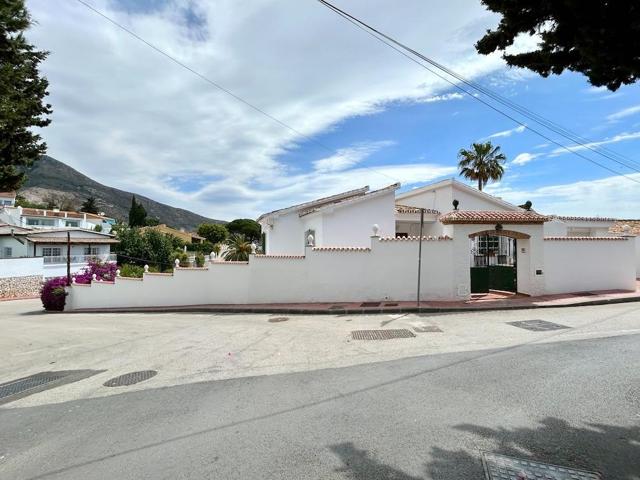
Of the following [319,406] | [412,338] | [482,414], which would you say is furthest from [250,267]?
[482,414]

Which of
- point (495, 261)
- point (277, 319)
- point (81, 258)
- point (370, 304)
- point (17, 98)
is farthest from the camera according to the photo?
point (81, 258)

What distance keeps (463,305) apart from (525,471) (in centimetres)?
1045

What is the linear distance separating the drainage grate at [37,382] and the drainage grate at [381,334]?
5.53 metres

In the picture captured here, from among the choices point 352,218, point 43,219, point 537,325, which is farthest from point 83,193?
point 537,325

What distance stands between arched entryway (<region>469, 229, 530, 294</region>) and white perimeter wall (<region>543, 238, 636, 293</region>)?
117 cm

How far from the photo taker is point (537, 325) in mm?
9742

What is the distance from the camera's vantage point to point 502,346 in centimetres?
758

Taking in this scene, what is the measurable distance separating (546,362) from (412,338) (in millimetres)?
2919

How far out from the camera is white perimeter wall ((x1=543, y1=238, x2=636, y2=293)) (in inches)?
590

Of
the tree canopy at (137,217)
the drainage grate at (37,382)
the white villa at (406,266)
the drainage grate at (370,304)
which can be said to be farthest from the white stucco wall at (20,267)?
the tree canopy at (137,217)

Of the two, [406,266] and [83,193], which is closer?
[406,266]

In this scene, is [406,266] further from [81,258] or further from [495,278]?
[81,258]

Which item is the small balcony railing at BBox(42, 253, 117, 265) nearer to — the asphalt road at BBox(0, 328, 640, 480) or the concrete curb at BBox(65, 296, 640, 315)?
the concrete curb at BBox(65, 296, 640, 315)

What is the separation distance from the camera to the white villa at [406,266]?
14406mm
